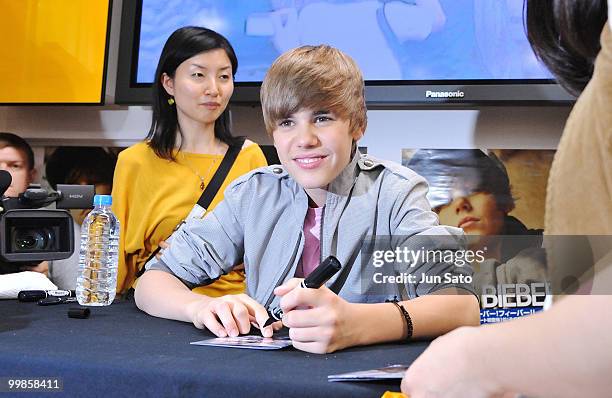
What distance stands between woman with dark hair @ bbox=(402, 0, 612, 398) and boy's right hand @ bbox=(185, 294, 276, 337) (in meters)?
0.52

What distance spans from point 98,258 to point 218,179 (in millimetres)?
590

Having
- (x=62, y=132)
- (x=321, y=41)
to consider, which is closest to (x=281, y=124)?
(x=321, y=41)

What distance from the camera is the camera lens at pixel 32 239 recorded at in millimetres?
1222

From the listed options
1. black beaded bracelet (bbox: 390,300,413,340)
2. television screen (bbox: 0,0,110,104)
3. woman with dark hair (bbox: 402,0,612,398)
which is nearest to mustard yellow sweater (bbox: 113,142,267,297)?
television screen (bbox: 0,0,110,104)

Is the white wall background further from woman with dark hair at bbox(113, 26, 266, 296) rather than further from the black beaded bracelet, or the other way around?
the black beaded bracelet

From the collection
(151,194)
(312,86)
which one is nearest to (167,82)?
(151,194)

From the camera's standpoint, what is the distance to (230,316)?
1.05 metres

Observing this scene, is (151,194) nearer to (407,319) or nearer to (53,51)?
(53,51)

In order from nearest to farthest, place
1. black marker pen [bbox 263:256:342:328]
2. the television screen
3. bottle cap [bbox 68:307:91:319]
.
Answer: black marker pen [bbox 263:256:342:328], bottle cap [bbox 68:307:91:319], the television screen

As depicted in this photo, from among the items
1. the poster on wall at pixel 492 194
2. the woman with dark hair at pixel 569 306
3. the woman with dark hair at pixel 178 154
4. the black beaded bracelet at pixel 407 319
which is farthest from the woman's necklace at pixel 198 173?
the woman with dark hair at pixel 569 306

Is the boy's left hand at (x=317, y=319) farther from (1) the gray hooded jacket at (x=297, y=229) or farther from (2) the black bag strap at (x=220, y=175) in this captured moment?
(2) the black bag strap at (x=220, y=175)

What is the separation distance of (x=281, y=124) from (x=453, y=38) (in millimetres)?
1224

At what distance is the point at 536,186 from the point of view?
7.72 feet

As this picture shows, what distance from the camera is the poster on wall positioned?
2.34m
